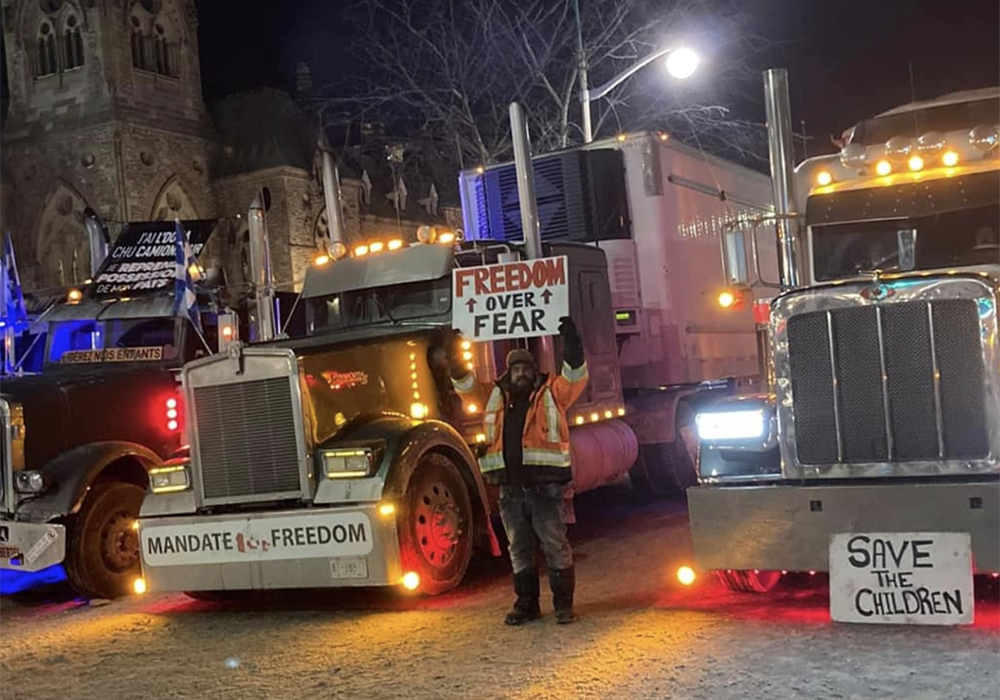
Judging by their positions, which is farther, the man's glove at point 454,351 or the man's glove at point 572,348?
the man's glove at point 454,351

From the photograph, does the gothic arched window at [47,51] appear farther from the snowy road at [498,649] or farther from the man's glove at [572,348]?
the man's glove at [572,348]

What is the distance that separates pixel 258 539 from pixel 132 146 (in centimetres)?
3516

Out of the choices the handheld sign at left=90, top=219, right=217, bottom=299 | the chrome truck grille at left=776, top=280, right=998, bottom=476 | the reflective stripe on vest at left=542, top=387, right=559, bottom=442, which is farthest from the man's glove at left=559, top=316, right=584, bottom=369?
the handheld sign at left=90, top=219, right=217, bottom=299

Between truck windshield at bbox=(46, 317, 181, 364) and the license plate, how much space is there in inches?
160

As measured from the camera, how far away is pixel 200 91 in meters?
44.2

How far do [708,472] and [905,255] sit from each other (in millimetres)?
2161

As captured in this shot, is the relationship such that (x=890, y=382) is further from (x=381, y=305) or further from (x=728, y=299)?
(x=381, y=305)

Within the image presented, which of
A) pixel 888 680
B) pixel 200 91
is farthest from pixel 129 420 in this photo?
pixel 200 91

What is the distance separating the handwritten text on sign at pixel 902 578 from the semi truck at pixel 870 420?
6 cm

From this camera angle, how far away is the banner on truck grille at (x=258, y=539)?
23.6 ft

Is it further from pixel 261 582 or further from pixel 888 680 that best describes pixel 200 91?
pixel 888 680

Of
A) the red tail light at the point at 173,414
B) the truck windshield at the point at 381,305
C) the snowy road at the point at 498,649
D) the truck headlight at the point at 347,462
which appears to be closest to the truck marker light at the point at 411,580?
the snowy road at the point at 498,649

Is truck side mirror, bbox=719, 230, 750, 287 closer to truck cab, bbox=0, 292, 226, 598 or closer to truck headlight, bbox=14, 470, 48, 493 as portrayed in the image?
truck cab, bbox=0, 292, 226, 598

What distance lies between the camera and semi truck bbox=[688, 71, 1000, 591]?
5789 mm
